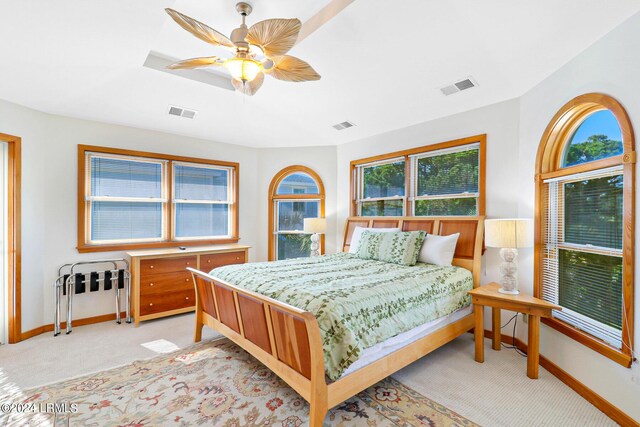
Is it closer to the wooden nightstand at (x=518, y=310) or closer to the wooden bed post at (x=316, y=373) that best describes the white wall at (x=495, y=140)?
the wooden nightstand at (x=518, y=310)

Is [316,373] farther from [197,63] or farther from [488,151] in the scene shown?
[488,151]

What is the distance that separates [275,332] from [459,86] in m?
3.13

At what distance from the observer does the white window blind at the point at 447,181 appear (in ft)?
12.0

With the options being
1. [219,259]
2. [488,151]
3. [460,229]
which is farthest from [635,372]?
[219,259]

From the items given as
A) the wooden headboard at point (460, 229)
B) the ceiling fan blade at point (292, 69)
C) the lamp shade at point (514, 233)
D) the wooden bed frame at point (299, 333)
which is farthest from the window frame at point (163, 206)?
the lamp shade at point (514, 233)

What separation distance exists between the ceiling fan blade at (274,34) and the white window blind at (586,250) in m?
2.51

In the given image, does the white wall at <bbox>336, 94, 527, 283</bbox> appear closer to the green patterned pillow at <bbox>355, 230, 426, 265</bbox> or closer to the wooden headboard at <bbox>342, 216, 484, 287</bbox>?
the wooden headboard at <bbox>342, 216, 484, 287</bbox>

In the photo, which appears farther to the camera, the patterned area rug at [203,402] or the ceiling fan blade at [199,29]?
the patterned area rug at [203,402]

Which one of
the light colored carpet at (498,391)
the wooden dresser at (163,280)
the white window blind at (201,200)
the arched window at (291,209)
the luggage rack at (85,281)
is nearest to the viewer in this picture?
the light colored carpet at (498,391)

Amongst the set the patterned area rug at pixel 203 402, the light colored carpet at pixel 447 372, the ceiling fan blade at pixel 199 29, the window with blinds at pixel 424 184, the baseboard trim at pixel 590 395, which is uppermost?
the ceiling fan blade at pixel 199 29

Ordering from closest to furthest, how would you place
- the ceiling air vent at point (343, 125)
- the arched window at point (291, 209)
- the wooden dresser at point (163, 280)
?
1. the wooden dresser at point (163, 280)
2. the ceiling air vent at point (343, 125)
3. the arched window at point (291, 209)

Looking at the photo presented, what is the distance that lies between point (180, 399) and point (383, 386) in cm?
156

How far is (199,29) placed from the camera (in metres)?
1.96

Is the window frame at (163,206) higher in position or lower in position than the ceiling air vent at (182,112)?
lower
